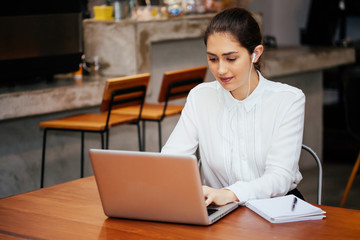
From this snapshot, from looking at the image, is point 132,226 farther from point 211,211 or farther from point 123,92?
point 123,92

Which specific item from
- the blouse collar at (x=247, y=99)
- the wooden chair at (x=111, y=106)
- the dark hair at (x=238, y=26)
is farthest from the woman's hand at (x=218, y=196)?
the wooden chair at (x=111, y=106)

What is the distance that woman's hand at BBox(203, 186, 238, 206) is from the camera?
1.68 metres

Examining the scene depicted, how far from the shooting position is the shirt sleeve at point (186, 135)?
7.12ft

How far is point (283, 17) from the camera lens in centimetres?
923

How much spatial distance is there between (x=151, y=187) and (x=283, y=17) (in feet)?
26.3

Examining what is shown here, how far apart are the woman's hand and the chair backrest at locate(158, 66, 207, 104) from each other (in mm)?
2210

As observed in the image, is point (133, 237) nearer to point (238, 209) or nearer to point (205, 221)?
point (205, 221)

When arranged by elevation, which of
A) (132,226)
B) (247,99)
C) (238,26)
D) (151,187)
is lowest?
(132,226)

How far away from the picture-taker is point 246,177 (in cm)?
207

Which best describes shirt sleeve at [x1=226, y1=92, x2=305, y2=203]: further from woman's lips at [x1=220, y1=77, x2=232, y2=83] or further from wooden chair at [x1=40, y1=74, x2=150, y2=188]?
wooden chair at [x1=40, y1=74, x2=150, y2=188]

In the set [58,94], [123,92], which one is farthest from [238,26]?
[58,94]

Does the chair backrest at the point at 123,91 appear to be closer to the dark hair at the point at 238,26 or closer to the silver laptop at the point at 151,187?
the dark hair at the point at 238,26

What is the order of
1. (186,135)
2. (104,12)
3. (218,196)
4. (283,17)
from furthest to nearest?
(283,17)
(104,12)
(186,135)
(218,196)

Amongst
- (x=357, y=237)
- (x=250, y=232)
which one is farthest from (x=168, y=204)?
(x=357, y=237)
